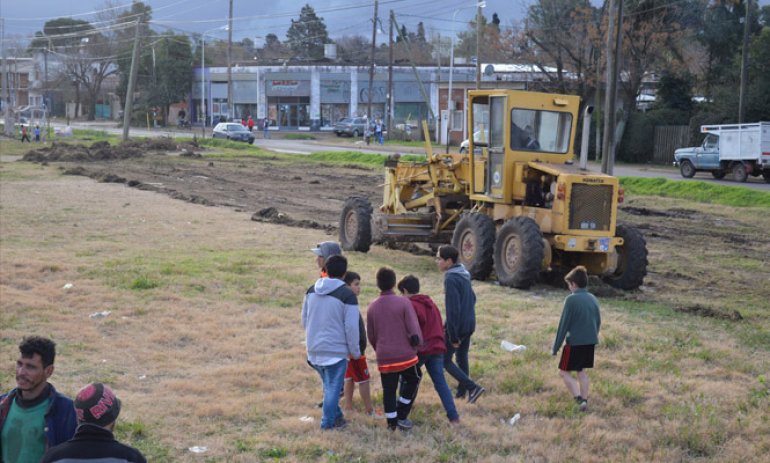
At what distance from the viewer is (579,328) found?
28.8 feet

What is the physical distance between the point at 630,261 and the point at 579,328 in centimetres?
652

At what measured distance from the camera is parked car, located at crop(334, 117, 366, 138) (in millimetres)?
76812

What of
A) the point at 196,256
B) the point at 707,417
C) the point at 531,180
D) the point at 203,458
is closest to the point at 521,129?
the point at 531,180

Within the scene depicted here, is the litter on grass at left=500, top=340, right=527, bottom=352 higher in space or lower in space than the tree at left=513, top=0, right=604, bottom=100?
lower

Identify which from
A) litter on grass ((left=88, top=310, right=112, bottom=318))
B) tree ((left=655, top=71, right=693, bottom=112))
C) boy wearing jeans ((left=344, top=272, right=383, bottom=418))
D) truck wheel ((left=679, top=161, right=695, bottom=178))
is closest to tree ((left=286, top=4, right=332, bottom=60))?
tree ((left=655, top=71, right=693, bottom=112))

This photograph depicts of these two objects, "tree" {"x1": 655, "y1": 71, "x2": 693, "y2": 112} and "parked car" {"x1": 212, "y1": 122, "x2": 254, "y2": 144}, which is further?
"parked car" {"x1": 212, "y1": 122, "x2": 254, "y2": 144}

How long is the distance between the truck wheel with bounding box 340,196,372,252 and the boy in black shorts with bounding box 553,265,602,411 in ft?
32.2

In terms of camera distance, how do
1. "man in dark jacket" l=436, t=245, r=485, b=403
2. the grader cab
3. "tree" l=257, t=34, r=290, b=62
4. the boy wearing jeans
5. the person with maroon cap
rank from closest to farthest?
the person with maroon cap → the boy wearing jeans → "man in dark jacket" l=436, t=245, r=485, b=403 → the grader cab → "tree" l=257, t=34, r=290, b=62

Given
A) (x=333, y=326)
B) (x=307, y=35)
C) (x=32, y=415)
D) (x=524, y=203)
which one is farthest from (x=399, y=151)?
→ (x=307, y=35)

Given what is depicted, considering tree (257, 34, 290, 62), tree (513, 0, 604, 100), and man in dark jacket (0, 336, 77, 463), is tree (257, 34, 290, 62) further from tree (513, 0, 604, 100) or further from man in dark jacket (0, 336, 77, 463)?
man in dark jacket (0, 336, 77, 463)

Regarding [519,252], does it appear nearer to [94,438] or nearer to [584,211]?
[584,211]

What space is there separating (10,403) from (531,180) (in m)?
11.4

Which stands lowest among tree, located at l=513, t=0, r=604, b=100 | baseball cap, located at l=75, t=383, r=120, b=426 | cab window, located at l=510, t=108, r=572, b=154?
baseball cap, located at l=75, t=383, r=120, b=426

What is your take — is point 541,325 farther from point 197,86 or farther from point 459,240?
point 197,86
